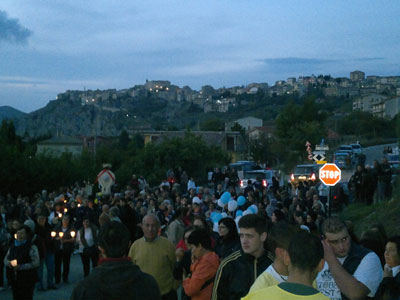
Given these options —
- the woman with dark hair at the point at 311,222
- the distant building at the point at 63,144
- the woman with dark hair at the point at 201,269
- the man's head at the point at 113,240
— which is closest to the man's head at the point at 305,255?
the man's head at the point at 113,240

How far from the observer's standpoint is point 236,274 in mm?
4691

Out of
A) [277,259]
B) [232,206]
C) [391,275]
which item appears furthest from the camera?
[232,206]

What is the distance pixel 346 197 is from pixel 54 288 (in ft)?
40.7

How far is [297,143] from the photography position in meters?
53.0

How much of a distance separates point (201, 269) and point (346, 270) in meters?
1.55

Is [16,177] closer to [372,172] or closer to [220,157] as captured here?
[220,157]

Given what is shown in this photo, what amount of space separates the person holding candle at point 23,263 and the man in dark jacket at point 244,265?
202 inches

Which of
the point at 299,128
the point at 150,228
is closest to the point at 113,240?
the point at 150,228

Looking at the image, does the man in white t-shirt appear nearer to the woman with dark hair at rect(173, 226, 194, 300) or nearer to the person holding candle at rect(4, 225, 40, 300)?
the woman with dark hair at rect(173, 226, 194, 300)

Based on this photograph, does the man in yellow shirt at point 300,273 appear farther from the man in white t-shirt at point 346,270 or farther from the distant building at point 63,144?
the distant building at point 63,144

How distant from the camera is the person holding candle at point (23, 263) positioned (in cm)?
887

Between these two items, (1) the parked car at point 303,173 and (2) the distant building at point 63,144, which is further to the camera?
(2) the distant building at point 63,144

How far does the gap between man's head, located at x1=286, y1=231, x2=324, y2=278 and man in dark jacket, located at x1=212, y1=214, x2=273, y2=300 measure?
1.40 meters

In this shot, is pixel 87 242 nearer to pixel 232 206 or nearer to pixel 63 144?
pixel 232 206
